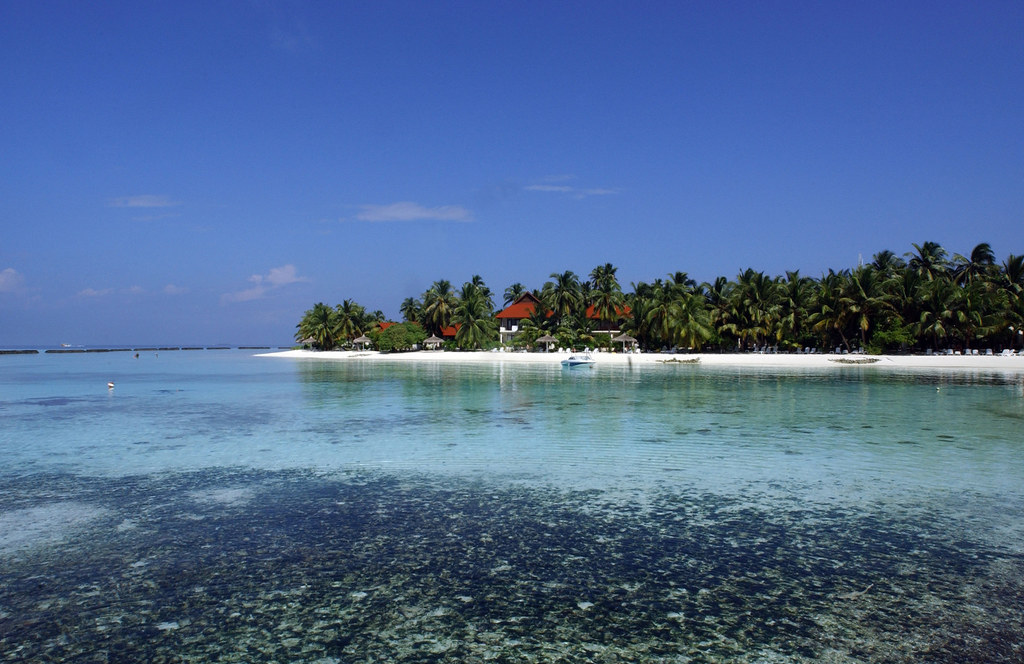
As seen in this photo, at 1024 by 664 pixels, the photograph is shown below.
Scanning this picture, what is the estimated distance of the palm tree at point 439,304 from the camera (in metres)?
82.8

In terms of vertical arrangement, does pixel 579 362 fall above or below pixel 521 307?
below

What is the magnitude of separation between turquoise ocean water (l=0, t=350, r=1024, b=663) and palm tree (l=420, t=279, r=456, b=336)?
66351 mm

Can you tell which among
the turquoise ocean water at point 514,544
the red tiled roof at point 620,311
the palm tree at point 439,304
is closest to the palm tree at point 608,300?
the red tiled roof at point 620,311

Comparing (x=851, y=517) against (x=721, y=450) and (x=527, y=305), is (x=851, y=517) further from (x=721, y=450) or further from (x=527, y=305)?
(x=527, y=305)

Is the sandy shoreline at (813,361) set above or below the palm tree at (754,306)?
below

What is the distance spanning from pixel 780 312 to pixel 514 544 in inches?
2358

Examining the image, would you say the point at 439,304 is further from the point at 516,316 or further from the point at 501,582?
the point at 501,582

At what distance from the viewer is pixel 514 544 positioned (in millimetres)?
7445

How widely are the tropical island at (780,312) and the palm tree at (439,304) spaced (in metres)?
0.14

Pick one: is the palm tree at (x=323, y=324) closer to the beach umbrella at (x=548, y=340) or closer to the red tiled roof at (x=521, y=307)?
the red tiled roof at (x=521, y=307)

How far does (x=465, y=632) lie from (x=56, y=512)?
22.2 ft

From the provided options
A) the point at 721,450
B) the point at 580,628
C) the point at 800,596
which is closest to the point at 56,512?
the point at 580,628

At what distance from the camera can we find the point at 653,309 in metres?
64.3

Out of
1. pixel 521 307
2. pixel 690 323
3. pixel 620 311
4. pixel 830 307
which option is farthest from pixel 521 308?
pixel 830 307
